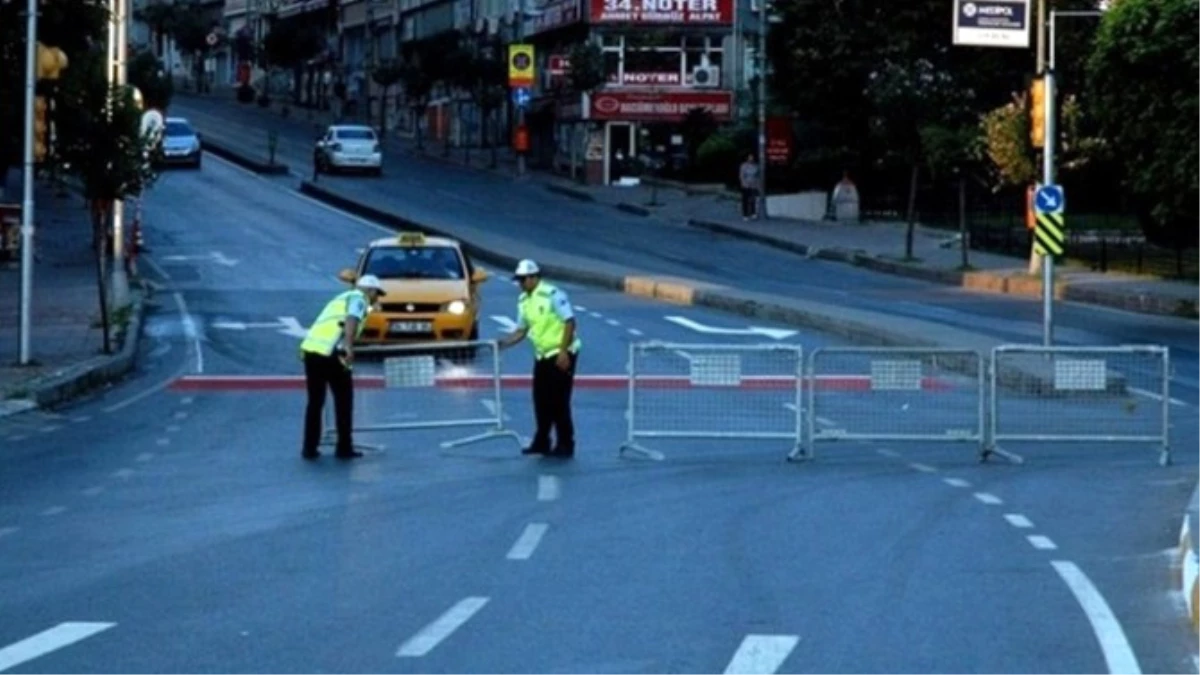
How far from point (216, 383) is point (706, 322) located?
38.2 feet

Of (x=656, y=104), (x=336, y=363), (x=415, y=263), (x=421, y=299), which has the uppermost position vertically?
(x=656, y=104)

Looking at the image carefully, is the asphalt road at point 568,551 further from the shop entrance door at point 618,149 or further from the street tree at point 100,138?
the shop entrance door at point 618,149

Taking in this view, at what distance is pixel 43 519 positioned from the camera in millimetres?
18328

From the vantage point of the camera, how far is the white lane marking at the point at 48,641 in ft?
39.8

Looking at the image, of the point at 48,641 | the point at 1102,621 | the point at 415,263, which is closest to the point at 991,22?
the point at 415,263

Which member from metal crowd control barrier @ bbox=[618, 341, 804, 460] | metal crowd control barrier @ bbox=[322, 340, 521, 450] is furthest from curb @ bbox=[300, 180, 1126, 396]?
metal crowd control barrier @ bbox=[322, 340, 521, 450]

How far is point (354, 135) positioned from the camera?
3376 inches

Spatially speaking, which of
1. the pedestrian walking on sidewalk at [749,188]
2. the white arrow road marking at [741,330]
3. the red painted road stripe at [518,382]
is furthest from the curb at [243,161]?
the red painted road stripe at [518,382]

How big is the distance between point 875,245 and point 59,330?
99.6 ft

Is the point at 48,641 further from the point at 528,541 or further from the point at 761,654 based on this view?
the point at 528,541

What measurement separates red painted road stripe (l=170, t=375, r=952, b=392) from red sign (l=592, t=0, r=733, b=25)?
2289 inches

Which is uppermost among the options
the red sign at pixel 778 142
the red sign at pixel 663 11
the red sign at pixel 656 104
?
the red sign at pixel 663 11

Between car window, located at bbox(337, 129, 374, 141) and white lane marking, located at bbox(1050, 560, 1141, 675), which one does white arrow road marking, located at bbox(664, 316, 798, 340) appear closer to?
white lane marking, located at bbox(1050, 560, 1141, 675)

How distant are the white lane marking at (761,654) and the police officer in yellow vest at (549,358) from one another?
33.8 ft
